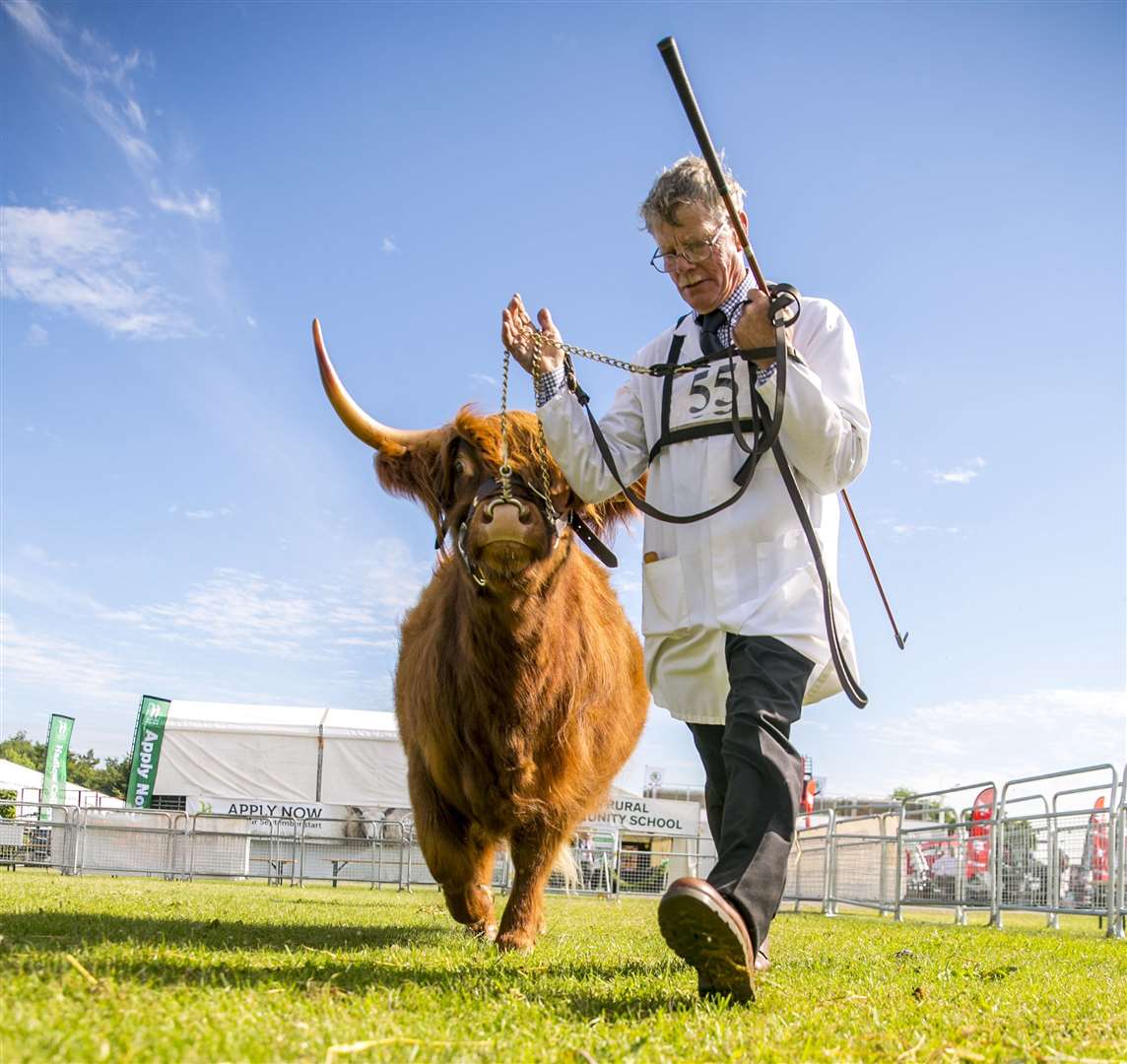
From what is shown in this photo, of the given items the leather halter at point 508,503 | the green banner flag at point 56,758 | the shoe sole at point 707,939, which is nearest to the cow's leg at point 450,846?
the leather halter at point 508,503

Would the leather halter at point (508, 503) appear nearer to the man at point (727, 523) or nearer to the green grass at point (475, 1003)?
the man at point (727, 523)

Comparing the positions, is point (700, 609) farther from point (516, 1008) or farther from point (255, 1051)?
point (255, 1051)

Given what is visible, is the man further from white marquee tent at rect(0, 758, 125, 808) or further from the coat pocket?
white marquee tent at rect(0, 758, 125, 808)

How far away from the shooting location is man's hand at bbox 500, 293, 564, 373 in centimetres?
370

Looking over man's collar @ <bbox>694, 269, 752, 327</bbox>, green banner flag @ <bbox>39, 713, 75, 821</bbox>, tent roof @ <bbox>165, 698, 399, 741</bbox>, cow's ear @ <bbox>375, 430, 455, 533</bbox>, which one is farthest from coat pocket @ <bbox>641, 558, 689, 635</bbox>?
green banner flag @ <bbox>39, 713, 75, 821</bbox>

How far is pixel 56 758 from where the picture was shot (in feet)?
83.6

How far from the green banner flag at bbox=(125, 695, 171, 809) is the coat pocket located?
21.9m

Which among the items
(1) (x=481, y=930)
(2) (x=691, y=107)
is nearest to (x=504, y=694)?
(1) (x=481, y=930)

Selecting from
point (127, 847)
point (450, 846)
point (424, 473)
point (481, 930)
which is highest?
point (424, 473)

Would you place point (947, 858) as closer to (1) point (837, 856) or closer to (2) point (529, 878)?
(1) point (837, 856)

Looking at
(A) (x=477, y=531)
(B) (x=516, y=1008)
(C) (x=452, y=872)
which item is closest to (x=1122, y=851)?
(C) (x=452, y=872)

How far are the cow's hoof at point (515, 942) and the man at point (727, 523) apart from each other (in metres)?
1.10

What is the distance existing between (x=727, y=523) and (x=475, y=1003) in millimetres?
1406

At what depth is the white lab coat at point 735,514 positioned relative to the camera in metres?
3.08
